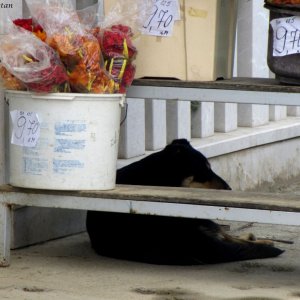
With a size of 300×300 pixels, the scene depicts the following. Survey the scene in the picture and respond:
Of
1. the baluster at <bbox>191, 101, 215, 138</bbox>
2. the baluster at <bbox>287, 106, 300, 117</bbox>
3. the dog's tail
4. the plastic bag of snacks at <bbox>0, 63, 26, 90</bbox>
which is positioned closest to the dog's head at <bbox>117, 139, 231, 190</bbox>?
the dog's tail

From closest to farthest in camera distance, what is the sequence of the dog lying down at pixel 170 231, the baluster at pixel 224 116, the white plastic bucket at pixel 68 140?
the white plastic bucket at pixel 68 140, the dog lying down at pixel 170 231, the baluster at pixel 224 116

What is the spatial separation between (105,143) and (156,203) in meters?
0.36

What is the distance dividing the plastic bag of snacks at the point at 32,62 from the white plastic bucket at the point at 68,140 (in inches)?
2.7

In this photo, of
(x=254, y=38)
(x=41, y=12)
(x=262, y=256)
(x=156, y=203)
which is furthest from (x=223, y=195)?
(x=254, y=38)

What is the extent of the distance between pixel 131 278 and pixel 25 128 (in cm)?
84

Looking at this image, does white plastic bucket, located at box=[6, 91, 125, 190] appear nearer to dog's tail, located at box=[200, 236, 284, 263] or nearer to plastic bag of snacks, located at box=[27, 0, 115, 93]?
plastic bag of snacks, located at box=[27, 0, 115, 93]

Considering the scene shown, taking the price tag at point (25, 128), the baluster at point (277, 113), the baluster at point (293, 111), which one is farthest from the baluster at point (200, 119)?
the price tag at point (25, 128)

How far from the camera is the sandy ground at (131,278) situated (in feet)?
15.2

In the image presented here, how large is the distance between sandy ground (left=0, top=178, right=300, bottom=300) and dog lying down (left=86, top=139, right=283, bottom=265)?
0.06 meters

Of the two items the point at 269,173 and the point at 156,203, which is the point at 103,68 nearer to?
the point at 156,203

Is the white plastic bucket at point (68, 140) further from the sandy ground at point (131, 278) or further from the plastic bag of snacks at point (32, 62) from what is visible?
the sandy ground at point (131, 278)

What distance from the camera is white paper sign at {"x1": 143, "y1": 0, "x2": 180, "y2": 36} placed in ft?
16.4

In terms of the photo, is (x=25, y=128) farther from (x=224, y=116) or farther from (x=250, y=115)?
(x=250, y=115)

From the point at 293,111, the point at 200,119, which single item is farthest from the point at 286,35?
the point at 293,111
